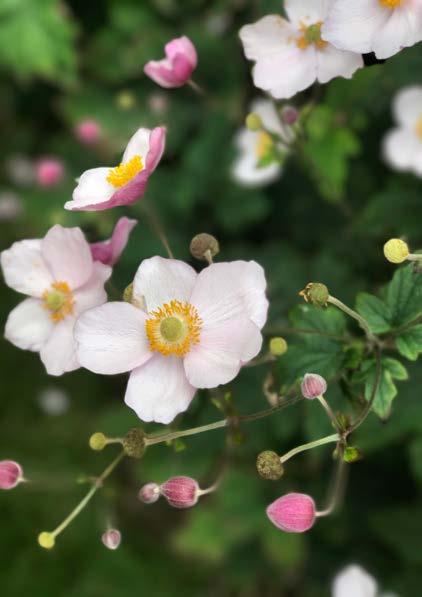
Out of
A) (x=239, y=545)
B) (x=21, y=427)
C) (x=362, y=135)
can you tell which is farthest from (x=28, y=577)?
(x=362, y=135)

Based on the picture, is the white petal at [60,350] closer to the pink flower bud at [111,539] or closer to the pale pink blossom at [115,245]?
the pale pink blossom at [115,245]

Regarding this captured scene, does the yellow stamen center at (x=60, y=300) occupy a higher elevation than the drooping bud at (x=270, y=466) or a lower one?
higher

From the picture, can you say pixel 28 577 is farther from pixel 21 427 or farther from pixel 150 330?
pixel 150 330

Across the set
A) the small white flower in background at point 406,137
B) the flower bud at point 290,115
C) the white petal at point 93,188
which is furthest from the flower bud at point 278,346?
the small white flower in background at point 406,137

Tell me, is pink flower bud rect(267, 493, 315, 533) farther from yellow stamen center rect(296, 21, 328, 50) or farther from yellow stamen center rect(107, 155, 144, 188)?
yellow stamen center rect(296, 21, 328, 50)

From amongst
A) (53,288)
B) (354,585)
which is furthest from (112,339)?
(354,585)

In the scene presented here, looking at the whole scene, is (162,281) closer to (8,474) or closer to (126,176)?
(126,176)
